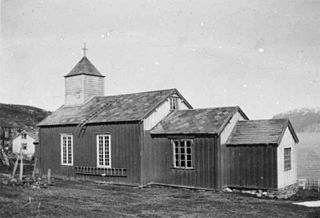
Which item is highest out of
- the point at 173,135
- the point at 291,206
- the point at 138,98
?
the point at 138,98

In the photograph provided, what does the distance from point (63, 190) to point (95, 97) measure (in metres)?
11.7

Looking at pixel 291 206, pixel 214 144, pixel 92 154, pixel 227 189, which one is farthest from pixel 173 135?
pixel 291 206

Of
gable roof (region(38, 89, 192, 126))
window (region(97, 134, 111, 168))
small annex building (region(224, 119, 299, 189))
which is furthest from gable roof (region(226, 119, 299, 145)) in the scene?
window (region(97, 134, 111, 168))

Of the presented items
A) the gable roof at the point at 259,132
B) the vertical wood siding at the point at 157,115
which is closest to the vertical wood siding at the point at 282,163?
the gable roof at the point at 259,132

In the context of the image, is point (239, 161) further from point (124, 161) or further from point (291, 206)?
point (124, 161)

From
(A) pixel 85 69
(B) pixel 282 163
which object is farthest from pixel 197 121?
(A) pixel 85 69

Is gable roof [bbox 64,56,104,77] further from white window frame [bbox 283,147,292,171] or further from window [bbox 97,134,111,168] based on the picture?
white window frame [bbox 283,147,292,171]

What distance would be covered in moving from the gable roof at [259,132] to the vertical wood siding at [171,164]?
4.58 ft

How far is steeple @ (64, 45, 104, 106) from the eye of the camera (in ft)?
97.3

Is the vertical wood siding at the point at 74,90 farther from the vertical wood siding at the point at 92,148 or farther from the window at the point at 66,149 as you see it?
the window at the point at 66,149

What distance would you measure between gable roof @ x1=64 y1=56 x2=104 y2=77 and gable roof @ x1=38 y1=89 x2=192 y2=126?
221cm

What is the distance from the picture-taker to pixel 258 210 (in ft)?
50.1

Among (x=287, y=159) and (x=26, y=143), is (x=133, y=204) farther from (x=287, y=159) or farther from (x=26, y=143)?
(x=26, y=143)

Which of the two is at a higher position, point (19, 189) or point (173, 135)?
point (173, 135)
